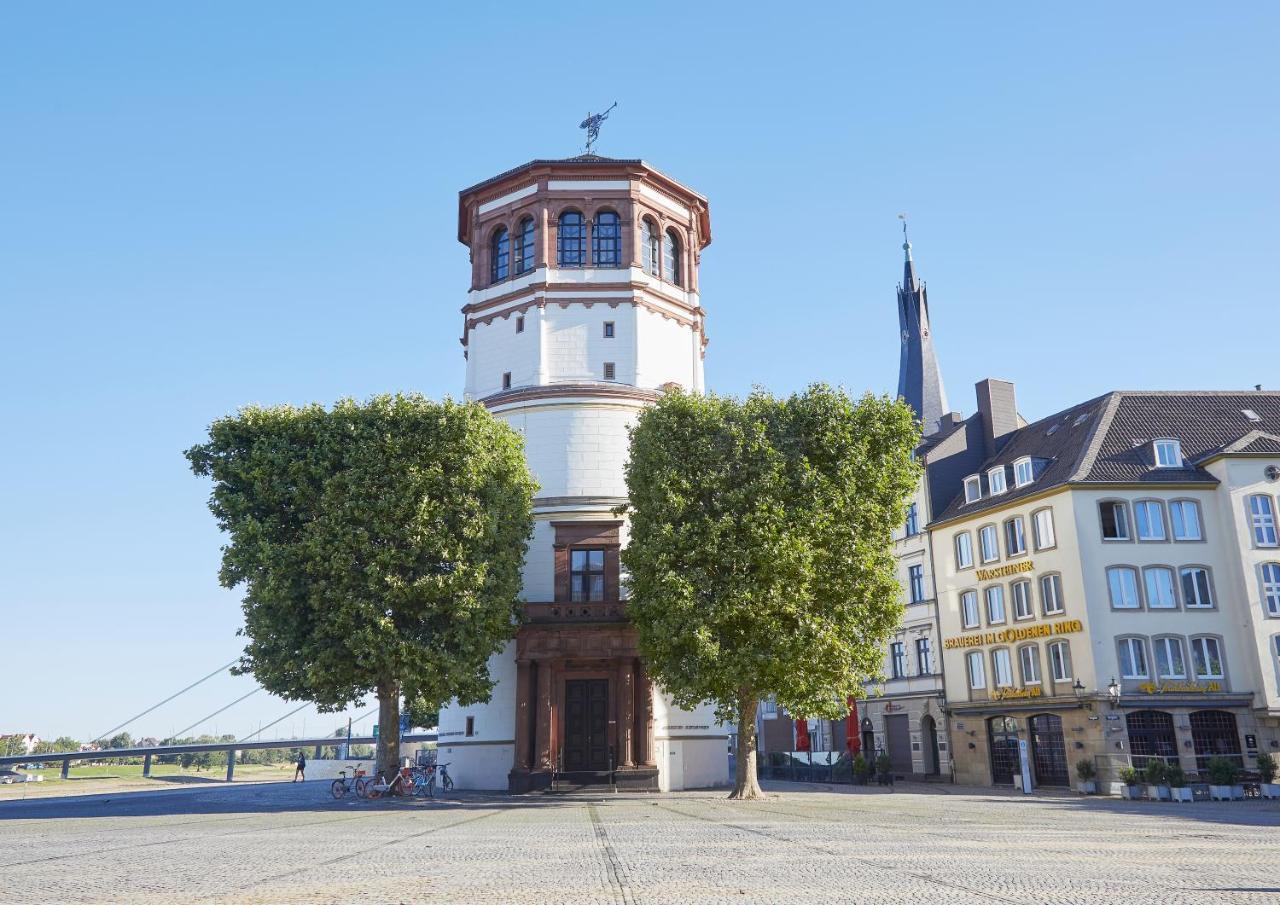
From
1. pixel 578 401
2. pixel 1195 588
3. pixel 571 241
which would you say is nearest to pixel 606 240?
pixel 571 241

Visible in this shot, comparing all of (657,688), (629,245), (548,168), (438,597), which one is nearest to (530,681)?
(657,688)

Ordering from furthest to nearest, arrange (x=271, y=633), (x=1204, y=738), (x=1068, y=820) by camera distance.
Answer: (x=1204, y=738) → (x=271, y=633) → (x=1068, y=820)

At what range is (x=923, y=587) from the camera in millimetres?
50938

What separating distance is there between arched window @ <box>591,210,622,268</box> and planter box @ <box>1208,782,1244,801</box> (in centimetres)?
3117

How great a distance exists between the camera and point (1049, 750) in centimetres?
4216

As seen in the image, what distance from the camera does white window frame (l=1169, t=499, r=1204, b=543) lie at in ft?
134

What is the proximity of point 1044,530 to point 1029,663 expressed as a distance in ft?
18.9

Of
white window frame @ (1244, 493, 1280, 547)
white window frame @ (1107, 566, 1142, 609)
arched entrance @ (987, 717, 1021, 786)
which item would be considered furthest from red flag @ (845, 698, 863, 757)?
white window frame @ (1244, 493, 1280, 547)

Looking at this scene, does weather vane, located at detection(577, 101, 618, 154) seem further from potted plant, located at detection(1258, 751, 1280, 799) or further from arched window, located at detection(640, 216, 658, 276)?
potted plant, located at detection(1258, 751, 1280, 799)

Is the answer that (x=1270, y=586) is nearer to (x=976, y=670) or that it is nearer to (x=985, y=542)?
(x=985, y=542)

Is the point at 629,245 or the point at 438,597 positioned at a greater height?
the point at 629,245

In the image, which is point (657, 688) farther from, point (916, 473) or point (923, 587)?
point (923, 587)

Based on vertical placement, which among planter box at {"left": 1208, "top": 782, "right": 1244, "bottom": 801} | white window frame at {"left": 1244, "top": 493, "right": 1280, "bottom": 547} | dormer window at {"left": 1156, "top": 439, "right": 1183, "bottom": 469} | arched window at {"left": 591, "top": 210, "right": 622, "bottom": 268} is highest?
arched window at {"left": 591, "top": 210, "right": 622, "bottom": 268}

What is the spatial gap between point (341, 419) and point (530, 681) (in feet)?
40.5
